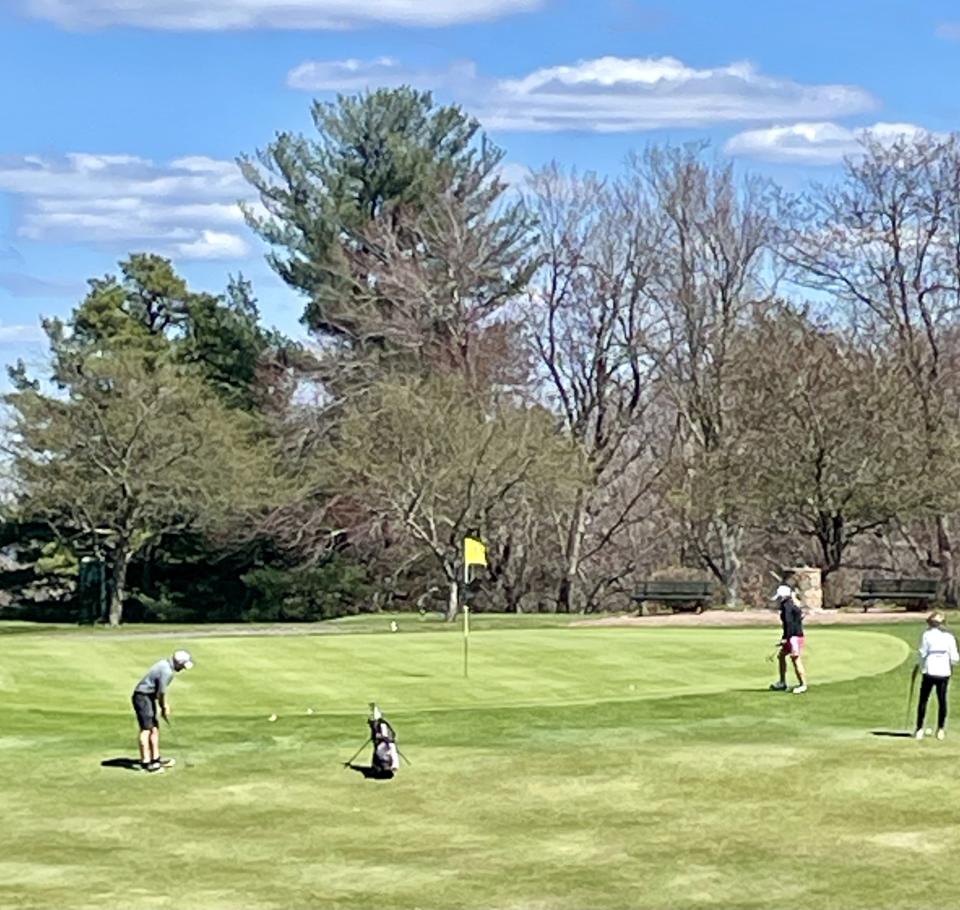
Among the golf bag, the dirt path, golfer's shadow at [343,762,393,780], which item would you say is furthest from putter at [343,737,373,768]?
the dirt path

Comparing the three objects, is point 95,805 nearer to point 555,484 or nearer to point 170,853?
point 170,853

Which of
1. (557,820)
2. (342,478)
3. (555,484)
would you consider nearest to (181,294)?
(342,478)

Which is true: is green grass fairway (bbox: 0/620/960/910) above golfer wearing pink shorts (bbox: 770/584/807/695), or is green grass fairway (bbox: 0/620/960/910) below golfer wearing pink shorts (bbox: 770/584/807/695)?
below

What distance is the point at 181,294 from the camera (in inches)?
3425

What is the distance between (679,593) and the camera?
Answer: 197 ft

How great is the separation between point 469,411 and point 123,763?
3941cm

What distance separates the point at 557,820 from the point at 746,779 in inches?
143

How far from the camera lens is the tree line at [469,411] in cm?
6469

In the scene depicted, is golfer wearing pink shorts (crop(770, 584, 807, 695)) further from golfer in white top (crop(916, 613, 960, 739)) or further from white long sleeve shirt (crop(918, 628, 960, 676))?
white long sleeve shirt (crop(918, 628, 960, 676))

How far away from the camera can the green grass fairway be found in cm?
2055

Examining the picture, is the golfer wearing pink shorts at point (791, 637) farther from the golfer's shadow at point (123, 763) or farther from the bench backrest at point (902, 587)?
the bench backrest at point (902, 587)

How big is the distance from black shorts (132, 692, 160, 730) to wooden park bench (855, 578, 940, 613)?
34321 millimetres

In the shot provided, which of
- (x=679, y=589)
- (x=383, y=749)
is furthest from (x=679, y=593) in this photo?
(x=383, y=749)

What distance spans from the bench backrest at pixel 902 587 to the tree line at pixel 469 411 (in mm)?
1666
